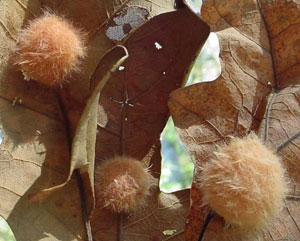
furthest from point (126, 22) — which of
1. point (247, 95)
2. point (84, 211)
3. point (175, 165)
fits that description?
point (175, 165)

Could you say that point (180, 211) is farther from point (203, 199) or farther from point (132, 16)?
point (132, 16)

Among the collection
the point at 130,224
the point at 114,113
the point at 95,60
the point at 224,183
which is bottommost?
the point at 130,224

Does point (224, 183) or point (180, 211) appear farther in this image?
point (180, 211)

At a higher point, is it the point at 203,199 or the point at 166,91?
the point at 166,91

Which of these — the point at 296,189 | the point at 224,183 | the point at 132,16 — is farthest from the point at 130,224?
the point at 132,16

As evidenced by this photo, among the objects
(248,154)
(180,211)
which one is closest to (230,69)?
(248,154)

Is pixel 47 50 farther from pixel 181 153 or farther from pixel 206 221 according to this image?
pixel 181 153

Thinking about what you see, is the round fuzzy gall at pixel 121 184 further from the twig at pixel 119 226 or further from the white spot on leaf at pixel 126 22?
the white spot on leaf at pixel 126 22

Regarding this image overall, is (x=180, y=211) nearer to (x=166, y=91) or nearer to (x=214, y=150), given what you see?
(x=214, y=150)
